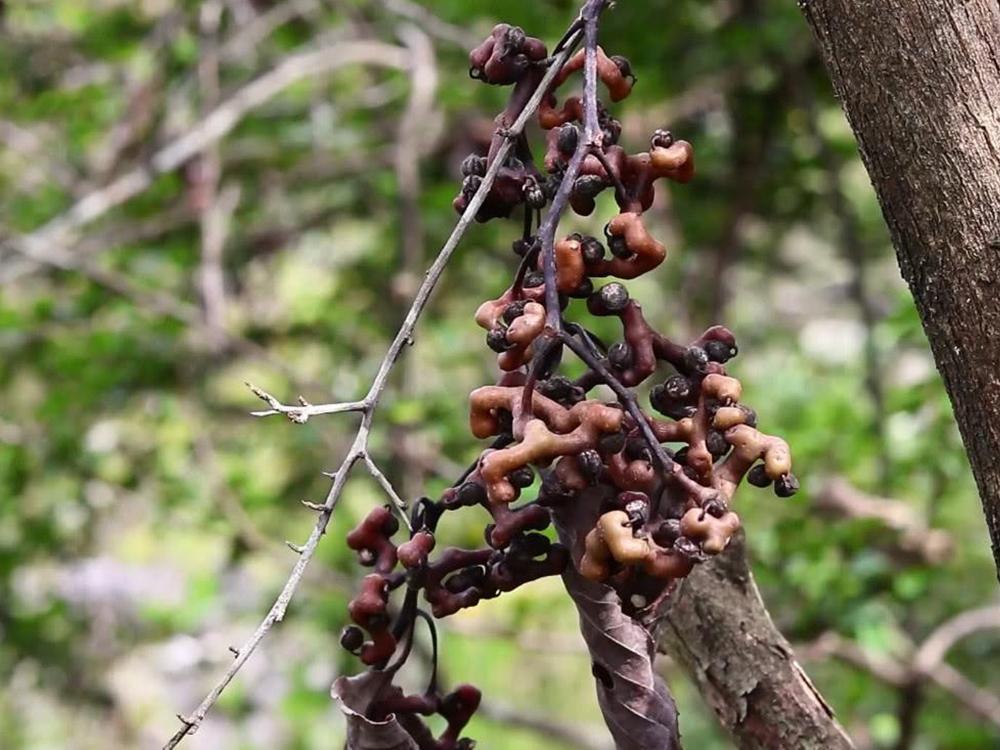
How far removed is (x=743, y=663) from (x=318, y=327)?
2645 millimetres

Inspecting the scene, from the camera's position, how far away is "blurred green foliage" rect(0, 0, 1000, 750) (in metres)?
3.09

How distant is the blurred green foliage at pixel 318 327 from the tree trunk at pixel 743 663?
141 centimetres

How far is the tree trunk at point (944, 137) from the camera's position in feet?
3.06

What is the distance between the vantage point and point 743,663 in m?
1.20

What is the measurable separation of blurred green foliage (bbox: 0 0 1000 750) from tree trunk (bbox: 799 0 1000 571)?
5.48 feet

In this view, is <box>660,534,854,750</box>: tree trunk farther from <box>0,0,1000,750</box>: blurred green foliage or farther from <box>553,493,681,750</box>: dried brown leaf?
<box>0,0,1000,750</box>: blurred green foliage

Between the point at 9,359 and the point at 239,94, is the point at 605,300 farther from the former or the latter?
the point at 9,359

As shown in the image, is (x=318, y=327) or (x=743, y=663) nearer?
(x=743, y=663)

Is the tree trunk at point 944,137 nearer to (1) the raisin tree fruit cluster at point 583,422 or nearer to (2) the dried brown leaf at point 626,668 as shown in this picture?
(1) the raisin tree fruit cluster at point 583,422

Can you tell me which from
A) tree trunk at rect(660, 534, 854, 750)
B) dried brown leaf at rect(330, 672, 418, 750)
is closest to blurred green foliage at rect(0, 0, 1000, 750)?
tree trunk at rect(660, 534, 854, 750)

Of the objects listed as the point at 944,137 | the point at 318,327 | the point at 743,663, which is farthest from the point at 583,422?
the point at 318,327

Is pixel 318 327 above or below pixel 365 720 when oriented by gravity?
below

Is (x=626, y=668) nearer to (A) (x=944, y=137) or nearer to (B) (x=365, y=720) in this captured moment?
(B) (x=365, y=720)

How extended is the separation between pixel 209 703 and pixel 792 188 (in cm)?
307
